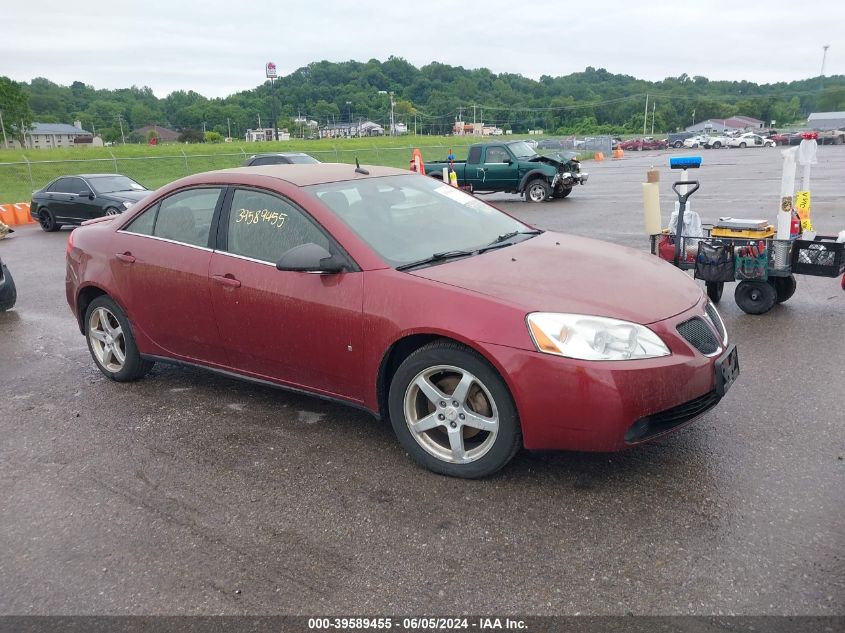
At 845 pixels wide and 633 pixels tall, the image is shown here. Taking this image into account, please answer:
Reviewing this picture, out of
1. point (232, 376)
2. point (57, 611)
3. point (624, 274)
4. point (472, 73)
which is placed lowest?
point (57, 611)

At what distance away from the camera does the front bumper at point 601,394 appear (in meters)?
3.13

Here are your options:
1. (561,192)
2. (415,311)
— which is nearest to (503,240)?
(415,311)

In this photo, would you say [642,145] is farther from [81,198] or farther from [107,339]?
[107,339]

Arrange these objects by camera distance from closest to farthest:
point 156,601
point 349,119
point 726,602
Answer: point 726,602 → point 156,601 → point 349,119

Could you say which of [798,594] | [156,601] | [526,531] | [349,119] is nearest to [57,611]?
[156,601]

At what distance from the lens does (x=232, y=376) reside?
179 inches

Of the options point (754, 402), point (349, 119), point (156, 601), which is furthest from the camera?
point (349, 119)

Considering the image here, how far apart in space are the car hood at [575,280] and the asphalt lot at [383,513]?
85cm

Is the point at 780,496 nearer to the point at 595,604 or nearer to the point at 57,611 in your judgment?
the point at 595,604

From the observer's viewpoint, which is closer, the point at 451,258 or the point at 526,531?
Result: the point at 526,531

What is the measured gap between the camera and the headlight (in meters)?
3.20

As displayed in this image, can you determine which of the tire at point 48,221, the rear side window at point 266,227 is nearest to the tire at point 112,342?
the rear side window at point 266,227

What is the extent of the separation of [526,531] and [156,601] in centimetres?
156

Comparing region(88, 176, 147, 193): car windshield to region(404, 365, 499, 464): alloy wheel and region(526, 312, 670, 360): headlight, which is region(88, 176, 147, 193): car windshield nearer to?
region(404, 365, 499, 464): alloy wheel
